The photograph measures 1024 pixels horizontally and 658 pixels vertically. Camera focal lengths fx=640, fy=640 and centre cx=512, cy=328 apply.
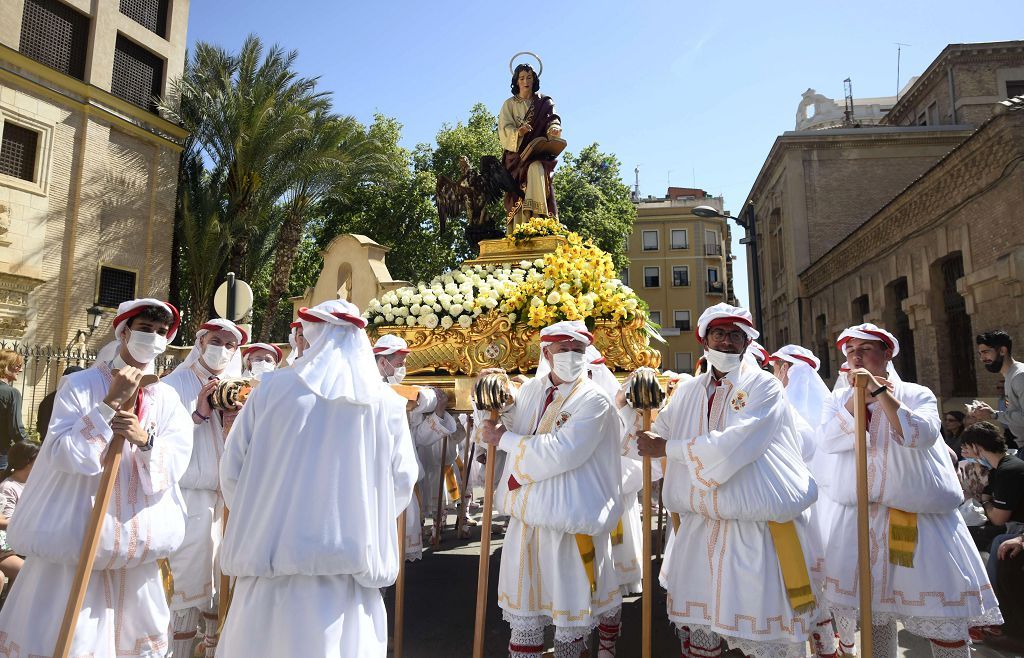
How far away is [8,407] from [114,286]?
1469 centimetres

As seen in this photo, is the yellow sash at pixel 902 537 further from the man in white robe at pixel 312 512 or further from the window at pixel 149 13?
the window at pixel 149 13

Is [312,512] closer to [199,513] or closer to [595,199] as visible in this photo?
[199,513]

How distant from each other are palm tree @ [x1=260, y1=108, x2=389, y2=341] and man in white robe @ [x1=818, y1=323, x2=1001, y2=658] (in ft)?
59.9

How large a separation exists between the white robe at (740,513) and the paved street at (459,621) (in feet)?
4.66

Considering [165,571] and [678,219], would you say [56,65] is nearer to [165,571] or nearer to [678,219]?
[165,571]

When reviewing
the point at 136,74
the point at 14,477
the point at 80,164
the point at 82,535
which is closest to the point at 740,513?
the point at 82,535

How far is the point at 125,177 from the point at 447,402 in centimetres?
1804

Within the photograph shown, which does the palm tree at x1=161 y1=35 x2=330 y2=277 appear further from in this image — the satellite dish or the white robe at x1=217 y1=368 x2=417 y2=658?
the white robe at x1=217 y1=368 x2=417 y2=658

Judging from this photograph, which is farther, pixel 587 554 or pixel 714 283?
pixel 714 283

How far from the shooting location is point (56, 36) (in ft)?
60.0

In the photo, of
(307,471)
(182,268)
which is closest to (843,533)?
(307,471)

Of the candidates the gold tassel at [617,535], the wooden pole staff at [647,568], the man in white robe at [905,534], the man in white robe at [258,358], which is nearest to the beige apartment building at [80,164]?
the man in white robe at [258,358]

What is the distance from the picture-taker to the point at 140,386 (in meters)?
3.38

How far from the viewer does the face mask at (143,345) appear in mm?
3410
